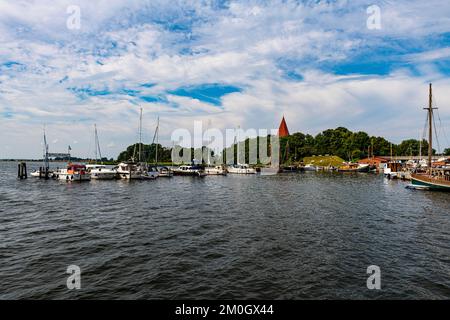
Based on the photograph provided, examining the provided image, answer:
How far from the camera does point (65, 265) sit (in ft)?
50.3

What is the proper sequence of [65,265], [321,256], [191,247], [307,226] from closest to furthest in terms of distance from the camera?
[65,265]
[321,256]
[191,247]
[307,226]

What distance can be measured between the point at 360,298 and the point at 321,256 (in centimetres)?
476

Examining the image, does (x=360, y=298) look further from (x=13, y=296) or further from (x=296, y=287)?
(x=13, y=296)

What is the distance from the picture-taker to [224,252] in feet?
56.8

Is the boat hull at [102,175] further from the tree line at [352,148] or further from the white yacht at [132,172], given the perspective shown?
the tree line at [352,148]

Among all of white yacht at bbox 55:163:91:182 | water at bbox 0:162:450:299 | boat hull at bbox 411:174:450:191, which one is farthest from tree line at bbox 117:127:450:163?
water at bbox 0:162:450:299

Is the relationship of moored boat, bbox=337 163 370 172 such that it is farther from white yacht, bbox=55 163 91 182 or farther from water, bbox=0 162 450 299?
white yacht, bbox=55 163 91 182

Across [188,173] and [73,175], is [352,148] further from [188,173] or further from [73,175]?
[73,175]

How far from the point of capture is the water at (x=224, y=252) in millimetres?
12555


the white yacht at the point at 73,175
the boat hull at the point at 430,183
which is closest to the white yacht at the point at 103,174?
the white yacht at the point at 73,175

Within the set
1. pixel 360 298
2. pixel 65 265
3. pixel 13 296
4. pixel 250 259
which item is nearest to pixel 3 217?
pixel 65 265

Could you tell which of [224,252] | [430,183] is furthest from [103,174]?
[430,183]

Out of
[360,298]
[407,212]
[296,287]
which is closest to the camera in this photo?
[360,298]

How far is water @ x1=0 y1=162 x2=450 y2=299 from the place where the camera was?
12555mm
